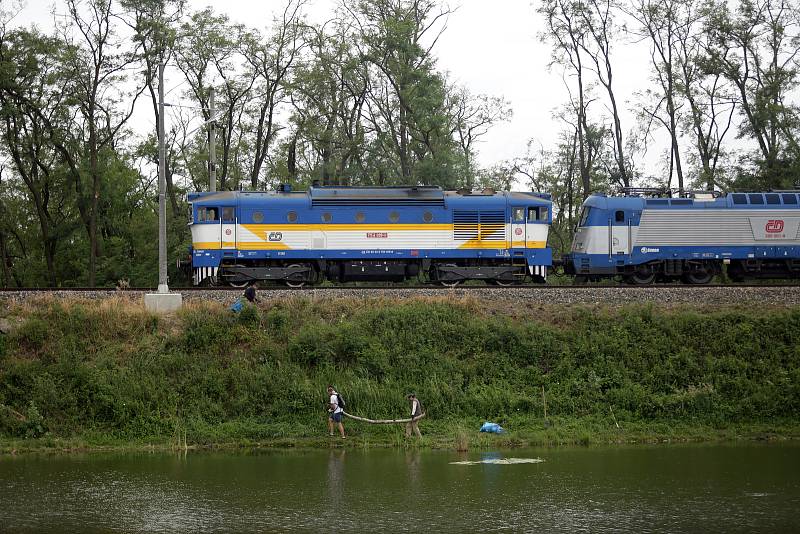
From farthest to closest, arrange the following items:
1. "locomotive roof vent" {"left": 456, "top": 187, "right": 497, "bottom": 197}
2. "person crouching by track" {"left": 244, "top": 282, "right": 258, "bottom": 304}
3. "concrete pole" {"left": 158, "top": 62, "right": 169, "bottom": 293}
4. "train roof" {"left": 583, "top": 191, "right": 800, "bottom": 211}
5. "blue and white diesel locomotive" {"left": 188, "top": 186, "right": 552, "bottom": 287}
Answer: "train roof" {"left": 583, "top": 191, "right": 800, "bottom": 211} → "locomotive roof vent" {"left": 456, "top": 187, "right": 497, "bottom": 197} → "blue and white diesel locomotive" {"left": 188, "top": 186, "right": 552, "bottom": 287} → "person crouching by track" {"left": 244, "top": 282, "right": 258, "bottom": 304} → "concrete pole" {"left": 158, "top": 62, "right": 169, "bottom": 293}

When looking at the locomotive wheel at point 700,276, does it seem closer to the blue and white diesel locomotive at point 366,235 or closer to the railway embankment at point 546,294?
the blue and white diesel locomotive at point 366,235

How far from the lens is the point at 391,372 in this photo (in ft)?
86.7

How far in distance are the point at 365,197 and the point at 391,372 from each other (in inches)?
431

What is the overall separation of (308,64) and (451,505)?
127ft

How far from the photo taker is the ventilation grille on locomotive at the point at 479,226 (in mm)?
35875

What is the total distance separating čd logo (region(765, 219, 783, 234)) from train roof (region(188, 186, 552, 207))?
8.82 metres

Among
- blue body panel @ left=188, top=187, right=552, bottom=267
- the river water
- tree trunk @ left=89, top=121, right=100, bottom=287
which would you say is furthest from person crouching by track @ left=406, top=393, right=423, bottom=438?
tree trunk @ left=89, top=121, right=100, bottom=287

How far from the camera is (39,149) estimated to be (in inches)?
2052

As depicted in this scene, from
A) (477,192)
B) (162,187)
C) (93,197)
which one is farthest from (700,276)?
(93,197)

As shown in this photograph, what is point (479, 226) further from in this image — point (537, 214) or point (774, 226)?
point (774, 226)

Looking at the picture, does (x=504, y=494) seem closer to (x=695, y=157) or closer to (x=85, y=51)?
(x=85, y=51)

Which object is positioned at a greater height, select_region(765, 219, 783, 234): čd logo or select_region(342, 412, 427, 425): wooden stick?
select_region(765, 219, 783, 234): čd logo

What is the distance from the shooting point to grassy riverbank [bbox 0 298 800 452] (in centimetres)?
2445

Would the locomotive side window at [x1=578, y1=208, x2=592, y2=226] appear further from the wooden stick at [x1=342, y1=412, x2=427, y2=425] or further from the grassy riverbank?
the wooden stick at [x1=342, y1=412, x2=427, y2=425]
